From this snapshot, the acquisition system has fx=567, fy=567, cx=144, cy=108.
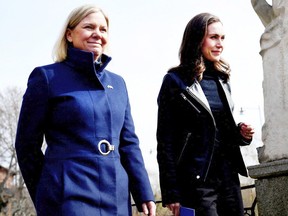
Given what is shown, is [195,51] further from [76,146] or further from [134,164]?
[76,146]

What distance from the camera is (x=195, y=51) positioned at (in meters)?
3.72

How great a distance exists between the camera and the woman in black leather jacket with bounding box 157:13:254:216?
347 cm

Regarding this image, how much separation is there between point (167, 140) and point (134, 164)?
62cm

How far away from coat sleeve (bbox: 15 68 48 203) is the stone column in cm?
285

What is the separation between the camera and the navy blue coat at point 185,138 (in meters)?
3.49

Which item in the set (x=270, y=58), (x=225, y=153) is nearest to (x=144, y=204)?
(x=225, y=153)

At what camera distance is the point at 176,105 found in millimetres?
3688

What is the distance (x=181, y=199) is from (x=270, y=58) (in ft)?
8.37

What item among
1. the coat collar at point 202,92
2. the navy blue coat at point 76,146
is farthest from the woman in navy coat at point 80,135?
the coat collar at point 202,92

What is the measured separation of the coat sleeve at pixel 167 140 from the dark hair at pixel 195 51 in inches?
5.1

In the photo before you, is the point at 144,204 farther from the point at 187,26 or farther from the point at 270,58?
the point at 270,58

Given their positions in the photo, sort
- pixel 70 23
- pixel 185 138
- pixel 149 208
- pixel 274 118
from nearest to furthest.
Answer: pixel 149 208 < pixel 70 23 < pixel 185 138 < pixel 274 118

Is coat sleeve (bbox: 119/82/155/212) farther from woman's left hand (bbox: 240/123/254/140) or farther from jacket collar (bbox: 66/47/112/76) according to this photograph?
woman's left hand (bbox: 240/123/254/140)

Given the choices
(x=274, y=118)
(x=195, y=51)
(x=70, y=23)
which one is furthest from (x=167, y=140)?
(x=274, y=118)
